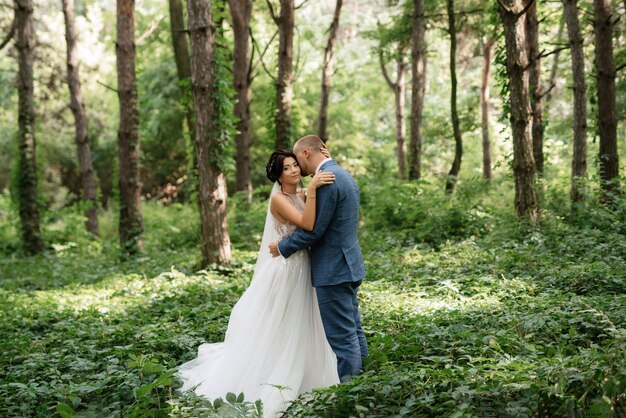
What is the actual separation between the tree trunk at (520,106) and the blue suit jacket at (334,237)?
6.44m

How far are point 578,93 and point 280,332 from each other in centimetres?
966

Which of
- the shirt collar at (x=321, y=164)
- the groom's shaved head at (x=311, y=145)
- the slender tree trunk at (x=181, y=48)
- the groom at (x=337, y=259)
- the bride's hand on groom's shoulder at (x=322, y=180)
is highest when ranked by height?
the slender tree trunk at (x=181, y=48)

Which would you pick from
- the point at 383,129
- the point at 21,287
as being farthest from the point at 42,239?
the point at 383,129

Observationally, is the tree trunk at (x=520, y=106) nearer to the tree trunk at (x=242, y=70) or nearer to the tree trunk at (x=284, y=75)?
the tree trunk at (x=284, y=75)

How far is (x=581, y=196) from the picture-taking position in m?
12.6

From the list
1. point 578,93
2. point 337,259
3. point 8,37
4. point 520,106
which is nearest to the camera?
point 337,259

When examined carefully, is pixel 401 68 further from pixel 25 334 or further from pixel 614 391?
pixel 614 391

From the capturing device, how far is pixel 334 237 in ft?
18.5

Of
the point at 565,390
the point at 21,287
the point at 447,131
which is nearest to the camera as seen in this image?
the point at 565,390

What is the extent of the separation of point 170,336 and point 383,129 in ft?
120

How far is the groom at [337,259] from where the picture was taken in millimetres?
5535

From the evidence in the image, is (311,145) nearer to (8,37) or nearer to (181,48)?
(181,48)

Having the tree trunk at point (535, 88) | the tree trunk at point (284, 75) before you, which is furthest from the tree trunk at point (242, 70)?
the tree trunk at point (535, 88)

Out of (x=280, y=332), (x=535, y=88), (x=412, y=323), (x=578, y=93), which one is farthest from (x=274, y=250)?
(x=535, y=88)
